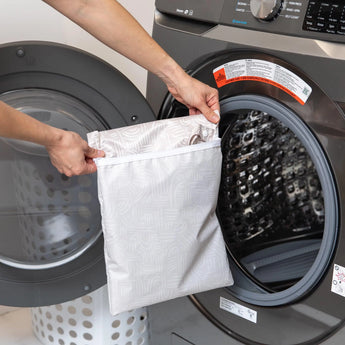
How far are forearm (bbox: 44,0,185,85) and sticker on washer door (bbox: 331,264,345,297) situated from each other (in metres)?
0.44

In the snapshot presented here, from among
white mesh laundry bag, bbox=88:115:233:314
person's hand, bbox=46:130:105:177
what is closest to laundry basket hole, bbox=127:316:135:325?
white mesh laundry bag, bbox=88:115:233:314

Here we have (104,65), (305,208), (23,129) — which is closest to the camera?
(23,129)

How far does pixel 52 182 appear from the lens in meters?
1.14

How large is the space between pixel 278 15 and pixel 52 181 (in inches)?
21.2

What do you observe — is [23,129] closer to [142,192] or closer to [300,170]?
[142,192]

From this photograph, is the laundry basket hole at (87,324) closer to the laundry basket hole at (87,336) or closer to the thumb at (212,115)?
the laundry basket hole at (87,336)

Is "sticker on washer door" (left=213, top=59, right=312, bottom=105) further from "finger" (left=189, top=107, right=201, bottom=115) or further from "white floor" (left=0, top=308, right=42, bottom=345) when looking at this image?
"white floor" (left=0, top=308, right=42, bottom=345)

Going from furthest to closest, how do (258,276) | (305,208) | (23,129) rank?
(305,208)
(258,276)
(23,129)

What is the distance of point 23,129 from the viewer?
2.92 feet

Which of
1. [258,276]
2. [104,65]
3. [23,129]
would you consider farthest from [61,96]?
[258,276]

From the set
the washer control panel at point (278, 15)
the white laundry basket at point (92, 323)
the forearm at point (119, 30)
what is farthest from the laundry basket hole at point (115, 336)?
the washer control panel at point (278, 15)

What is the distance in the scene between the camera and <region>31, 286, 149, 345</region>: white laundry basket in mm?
1361

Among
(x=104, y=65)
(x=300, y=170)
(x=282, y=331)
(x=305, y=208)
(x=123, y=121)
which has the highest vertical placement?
(x=104, y=65)

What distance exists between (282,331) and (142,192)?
0.39 metres
